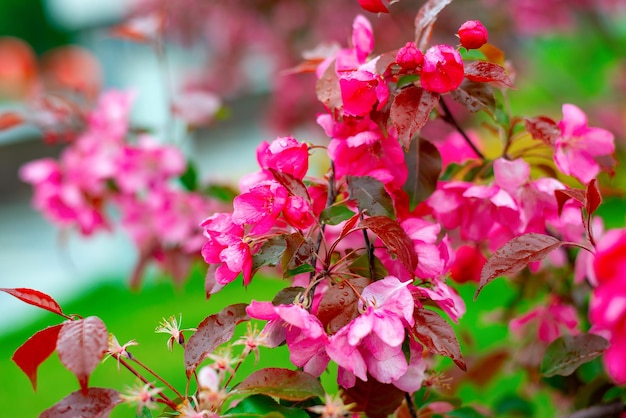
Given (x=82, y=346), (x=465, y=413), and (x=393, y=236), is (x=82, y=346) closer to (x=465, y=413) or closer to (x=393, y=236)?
(x=393, y=236)

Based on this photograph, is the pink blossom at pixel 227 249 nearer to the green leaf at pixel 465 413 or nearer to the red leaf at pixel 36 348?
the red leaf at pixel 36 348

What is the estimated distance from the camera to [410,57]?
1.90 ft

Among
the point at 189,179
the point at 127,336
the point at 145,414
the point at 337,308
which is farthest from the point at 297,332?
the point at 127,336

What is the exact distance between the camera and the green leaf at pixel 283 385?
50 centimetres

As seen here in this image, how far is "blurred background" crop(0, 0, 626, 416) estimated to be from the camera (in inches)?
84.1

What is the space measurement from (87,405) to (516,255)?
0.36 metres

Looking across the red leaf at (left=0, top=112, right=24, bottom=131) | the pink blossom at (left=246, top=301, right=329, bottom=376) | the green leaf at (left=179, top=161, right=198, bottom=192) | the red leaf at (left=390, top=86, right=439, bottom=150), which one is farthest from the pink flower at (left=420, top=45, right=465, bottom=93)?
the red leaf at (left=0, top=112, right=24, bottom=131)

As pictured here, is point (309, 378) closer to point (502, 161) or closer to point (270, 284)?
point (502, 161)

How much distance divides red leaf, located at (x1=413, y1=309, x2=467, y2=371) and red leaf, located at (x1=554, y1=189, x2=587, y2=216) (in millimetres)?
160

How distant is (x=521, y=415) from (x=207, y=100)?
70 centimetres

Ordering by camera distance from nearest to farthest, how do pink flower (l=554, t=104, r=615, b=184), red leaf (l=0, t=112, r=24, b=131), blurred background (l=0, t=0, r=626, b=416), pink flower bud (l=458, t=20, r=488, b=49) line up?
pink flower bud (l=458, t=20, r=488, b=49) → pink flower (l=554, t=104, r=615, b=184) → red leaf (l=0, t=112, r=24, b=131) → blurred background (l=0, t=0, r=626, b=416)

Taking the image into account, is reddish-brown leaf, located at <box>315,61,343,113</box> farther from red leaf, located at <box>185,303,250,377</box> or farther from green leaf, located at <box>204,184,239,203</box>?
green leaf, located at <box>204,184,239,203</box>

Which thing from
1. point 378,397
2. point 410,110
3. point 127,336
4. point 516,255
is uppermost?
point 410,110

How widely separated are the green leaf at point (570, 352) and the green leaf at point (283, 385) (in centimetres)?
29
